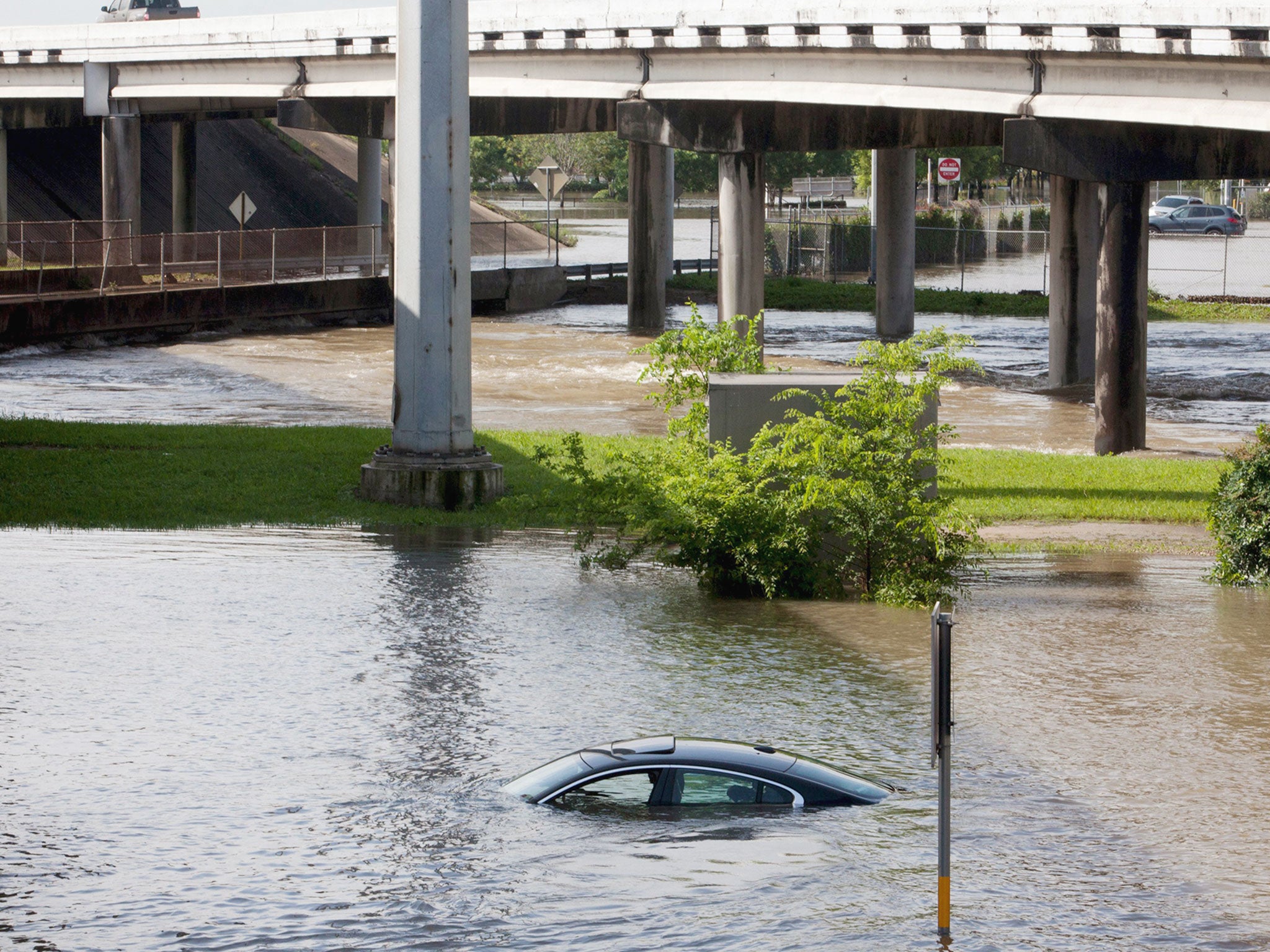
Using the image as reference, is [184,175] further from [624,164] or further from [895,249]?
[624,164]

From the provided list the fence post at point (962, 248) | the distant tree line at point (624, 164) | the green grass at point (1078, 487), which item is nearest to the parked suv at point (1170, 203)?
the distant tree line at point (624, 164)

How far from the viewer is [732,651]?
501 inches

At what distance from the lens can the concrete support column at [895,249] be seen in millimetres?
44062

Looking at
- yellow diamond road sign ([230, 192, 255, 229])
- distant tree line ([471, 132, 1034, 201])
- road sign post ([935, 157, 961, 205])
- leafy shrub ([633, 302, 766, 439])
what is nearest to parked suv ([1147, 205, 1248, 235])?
distant tree line ([471, 132, 1034, 201])

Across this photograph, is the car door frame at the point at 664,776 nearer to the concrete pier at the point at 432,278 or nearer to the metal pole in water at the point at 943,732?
the metal pole in water at the point at 943,732

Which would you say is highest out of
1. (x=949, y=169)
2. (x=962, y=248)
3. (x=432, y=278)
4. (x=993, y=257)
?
(x=949, y=169)

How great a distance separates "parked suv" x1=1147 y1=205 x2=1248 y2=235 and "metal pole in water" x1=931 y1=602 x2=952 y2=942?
72419 mm

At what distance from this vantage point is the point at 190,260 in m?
44.6

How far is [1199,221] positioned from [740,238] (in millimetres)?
48239

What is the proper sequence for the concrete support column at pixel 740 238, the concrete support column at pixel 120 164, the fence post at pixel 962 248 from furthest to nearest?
the fence post at pixel 962 248 < the concrete support column at pixel 120 164 < the concrete support column at pixel 740 238

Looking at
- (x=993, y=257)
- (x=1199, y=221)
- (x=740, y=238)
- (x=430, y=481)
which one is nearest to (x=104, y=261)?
(x=740, y=238)

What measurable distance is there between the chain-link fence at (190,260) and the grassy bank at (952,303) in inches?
437

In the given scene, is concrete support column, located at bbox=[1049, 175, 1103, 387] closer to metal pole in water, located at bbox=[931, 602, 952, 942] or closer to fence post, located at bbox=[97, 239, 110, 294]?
fence post, located at bbox=[97, 239, 110, 294]

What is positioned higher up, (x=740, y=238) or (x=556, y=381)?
(x=740, y=238)
